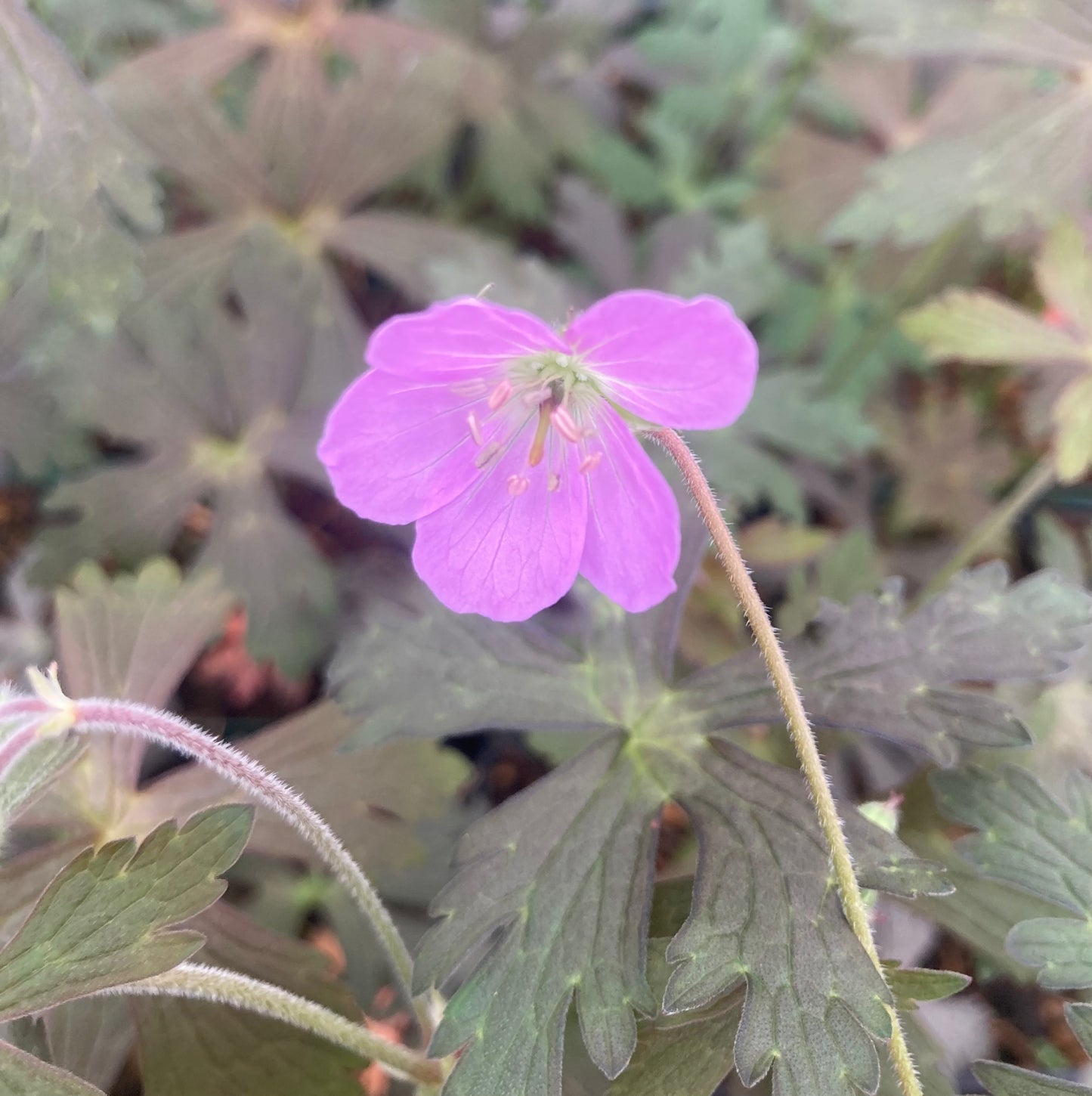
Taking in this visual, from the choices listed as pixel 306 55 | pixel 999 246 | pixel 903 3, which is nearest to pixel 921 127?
pixel 999 246

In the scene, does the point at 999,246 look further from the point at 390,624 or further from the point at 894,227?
the point at 390,624

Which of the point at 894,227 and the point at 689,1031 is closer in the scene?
the point at 689,1031

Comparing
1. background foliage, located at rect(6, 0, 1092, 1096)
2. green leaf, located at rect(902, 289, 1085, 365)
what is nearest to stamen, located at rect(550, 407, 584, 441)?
background foliage, located at rect(6, 0, 1092, 1096)

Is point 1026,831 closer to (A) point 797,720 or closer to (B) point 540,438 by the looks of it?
(A) point 797,720

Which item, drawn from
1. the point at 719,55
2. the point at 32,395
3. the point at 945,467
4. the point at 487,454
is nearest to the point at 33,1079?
the point at 487,454

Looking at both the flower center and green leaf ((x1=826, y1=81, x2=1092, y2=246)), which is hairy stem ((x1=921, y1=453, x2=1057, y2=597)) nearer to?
green leaf ((x1=826, y1=81, x2=1092, y2=246))

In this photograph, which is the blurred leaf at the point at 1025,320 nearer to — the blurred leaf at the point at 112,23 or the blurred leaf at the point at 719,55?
the blurred leaf at the point at 719,55
